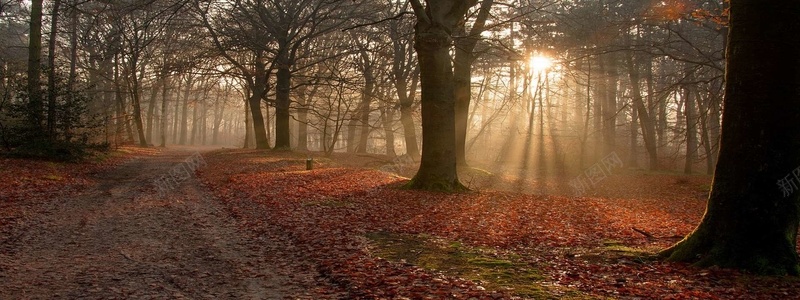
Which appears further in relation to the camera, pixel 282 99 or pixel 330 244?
pixel 282 99

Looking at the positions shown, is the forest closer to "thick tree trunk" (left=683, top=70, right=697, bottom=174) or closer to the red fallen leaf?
the red fallen leaf

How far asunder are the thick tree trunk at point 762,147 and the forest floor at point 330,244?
378mm

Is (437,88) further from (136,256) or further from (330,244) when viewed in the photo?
(136,256)

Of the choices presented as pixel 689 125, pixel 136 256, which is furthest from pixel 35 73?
pixel 689 125

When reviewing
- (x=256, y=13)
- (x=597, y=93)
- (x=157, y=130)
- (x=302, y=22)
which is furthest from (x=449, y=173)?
Answer: (x=157, y=130)

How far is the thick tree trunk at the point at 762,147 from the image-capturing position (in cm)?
533

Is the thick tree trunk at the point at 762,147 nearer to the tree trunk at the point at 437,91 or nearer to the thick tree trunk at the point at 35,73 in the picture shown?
the tree trunk at the point at 437,91

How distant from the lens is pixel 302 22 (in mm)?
23812

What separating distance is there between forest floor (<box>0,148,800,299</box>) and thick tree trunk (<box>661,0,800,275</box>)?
0.38 meters

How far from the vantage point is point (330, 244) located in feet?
23.8

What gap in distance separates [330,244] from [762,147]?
17.3ft

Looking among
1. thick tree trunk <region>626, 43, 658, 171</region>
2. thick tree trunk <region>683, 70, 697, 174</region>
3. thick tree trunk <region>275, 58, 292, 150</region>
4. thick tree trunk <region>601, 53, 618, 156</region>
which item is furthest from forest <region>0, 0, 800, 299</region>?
thick tree trunk <region>601, 53, 618, 156</region>

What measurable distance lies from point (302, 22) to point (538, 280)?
2064cm

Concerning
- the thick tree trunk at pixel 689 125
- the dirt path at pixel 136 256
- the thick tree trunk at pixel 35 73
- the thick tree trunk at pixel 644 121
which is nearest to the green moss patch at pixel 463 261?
the dirt path at pixel 136 256
